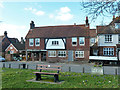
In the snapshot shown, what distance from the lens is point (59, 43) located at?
1141 inches

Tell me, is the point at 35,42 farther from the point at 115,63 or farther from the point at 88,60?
the point at 115,63

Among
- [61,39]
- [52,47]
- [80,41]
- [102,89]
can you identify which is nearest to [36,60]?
[52,47]

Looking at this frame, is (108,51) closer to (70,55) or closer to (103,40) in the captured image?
(103,40)

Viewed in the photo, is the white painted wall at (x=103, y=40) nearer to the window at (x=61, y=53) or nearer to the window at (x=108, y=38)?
the window at (x=108, y=38)

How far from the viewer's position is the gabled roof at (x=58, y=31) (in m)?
28.8

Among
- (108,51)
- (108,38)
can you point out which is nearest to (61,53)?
(108,51)

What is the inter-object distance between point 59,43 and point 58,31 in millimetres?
3272

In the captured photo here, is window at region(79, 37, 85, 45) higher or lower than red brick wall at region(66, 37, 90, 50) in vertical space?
higher

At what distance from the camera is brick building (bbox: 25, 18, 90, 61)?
1097 inches

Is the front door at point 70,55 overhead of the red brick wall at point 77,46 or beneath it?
beneath

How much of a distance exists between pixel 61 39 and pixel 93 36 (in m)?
8.12

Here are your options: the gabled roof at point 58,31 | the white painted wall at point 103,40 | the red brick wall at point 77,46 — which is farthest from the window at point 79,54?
the white painted wall at point 103,40

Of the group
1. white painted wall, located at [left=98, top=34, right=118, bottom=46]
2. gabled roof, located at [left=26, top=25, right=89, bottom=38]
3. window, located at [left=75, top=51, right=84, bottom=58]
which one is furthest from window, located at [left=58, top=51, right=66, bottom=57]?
white painted wall, located at [left=98, top=34, right=118, bottom=46]

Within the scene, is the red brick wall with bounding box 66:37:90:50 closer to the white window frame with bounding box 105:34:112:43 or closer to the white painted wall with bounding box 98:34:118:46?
the white painted wall with bounding box 98:34:118:46
